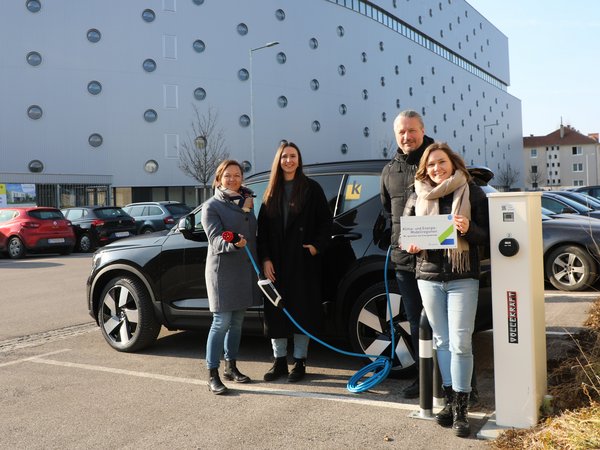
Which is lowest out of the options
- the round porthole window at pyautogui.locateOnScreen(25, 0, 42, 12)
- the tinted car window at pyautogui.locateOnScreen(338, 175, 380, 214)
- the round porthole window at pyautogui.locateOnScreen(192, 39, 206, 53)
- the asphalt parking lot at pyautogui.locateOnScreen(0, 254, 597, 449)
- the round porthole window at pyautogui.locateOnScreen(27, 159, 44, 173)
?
the asphalt parking lot at pyautogui.locateOnScreen(0, 254, 597, 449)

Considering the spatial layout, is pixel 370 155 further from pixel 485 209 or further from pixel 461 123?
pixel 485 209

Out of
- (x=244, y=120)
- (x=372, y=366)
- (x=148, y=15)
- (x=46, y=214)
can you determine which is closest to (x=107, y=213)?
(x=46, y=214)

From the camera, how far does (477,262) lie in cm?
372

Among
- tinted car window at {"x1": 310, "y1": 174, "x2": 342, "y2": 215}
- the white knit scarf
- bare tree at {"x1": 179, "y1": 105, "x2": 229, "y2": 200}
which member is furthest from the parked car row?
the white knit scarf

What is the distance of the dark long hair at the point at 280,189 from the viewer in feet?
16.1

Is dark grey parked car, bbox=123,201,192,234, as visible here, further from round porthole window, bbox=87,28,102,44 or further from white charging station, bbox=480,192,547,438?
white charging station, bbox=480,192,547,438

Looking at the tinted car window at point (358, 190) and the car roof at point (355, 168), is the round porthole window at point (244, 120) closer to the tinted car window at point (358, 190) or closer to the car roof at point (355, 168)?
the car roof at point (355, 168)

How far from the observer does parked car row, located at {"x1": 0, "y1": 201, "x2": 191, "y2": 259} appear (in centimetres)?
→ 1773

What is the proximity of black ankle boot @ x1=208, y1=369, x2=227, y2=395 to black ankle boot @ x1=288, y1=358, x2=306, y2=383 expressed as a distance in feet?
1.95

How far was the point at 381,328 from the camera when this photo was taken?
15.9 ft

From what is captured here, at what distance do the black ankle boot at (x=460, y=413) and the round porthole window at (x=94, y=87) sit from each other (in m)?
32.6

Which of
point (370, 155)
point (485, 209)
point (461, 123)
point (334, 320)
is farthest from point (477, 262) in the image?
point (461, 123)

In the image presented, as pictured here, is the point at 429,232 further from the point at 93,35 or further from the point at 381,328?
the point at 93,35

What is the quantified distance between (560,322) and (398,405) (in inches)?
127
